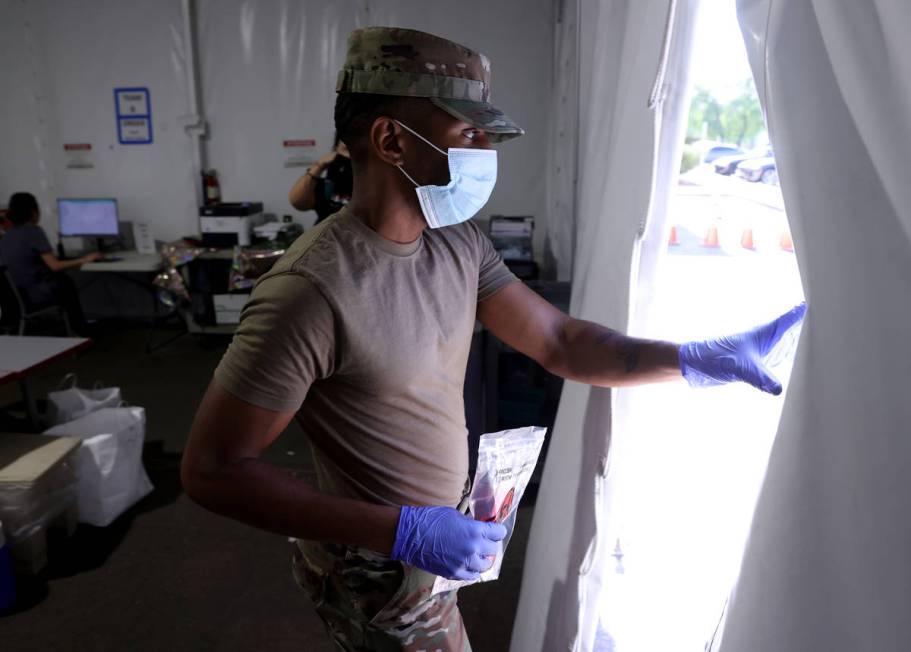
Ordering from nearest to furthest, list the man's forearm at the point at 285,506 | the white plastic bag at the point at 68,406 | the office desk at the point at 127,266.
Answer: the man's forearm at the point at 285,506 < the white plastic bag at the point at 68,406 < the office desk at the point at 127,266

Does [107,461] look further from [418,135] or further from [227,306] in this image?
[227,306]

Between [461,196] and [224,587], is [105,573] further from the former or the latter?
[461,196]

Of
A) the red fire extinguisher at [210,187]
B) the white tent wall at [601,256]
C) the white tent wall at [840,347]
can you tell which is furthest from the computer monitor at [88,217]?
the white tent wall at [840,347]

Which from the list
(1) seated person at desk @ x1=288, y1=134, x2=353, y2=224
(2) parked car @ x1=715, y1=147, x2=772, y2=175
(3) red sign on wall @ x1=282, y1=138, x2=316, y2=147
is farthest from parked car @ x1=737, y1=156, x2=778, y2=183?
(3) red sign on wall @ x1=282, y1=138, x2=316, y2=147

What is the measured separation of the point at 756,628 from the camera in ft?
2.41

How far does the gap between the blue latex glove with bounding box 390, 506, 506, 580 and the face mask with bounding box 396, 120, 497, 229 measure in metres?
0.47

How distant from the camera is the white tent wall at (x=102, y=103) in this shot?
4836 mm

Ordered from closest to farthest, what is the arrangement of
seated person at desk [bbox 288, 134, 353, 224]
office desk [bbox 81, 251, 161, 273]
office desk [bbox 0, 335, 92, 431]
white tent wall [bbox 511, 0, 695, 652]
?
1. white tent wall [bbox 511, 0, 695, 652]
2. office desk [bbox 0, 335, 92, 431]
3. seated person at desk [bbox 288, 134, 353, 224]
4. office desk [bbox 81, 251, 161, 273]

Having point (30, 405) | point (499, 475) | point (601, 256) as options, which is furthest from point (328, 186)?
point (499, 475)

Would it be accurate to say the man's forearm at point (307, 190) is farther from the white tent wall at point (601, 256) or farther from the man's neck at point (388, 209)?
the man's neck at point (388, 209)

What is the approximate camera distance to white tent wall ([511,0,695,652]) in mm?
1144

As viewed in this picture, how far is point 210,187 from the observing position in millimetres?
5027

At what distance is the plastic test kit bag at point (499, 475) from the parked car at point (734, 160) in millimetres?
698

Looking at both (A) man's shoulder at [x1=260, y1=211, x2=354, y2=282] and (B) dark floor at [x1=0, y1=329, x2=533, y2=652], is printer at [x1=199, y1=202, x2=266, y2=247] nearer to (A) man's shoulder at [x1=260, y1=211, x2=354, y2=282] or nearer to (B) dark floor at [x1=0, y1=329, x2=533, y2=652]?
(B) dark floor at [x1=0, y1=329, x2=533, y2=652]
